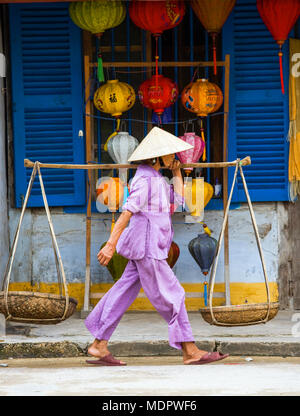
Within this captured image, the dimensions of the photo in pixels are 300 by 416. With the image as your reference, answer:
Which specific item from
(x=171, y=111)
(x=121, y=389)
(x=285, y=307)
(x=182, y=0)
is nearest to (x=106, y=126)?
(x=171, y=111)

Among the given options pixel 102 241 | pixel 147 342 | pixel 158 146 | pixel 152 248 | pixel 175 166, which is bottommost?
pixel 147 342

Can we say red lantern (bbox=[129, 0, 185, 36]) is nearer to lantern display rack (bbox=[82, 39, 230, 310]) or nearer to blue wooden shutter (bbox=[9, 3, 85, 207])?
lantern display rack (bbox=[82, 39, 230, 310])

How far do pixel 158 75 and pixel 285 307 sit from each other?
2.44 meters

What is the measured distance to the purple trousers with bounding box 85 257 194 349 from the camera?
597 cm

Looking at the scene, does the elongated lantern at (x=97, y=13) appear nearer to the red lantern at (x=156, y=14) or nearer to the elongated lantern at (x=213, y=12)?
the red lantern at (x=156, y=14)

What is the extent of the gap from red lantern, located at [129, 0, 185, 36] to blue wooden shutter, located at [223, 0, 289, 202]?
74 cm

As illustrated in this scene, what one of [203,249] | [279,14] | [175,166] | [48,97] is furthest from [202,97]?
[175,166]

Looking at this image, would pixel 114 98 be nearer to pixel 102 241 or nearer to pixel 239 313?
pixel 102 241

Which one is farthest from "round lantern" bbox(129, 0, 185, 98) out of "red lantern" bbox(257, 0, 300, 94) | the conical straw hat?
the conical straw hat

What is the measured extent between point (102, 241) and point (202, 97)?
1.64 metres

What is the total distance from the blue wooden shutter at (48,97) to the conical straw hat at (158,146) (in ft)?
6.43

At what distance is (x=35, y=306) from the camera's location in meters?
6.02

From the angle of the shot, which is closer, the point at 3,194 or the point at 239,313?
the point at 239,313

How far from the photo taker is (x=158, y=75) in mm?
7617
